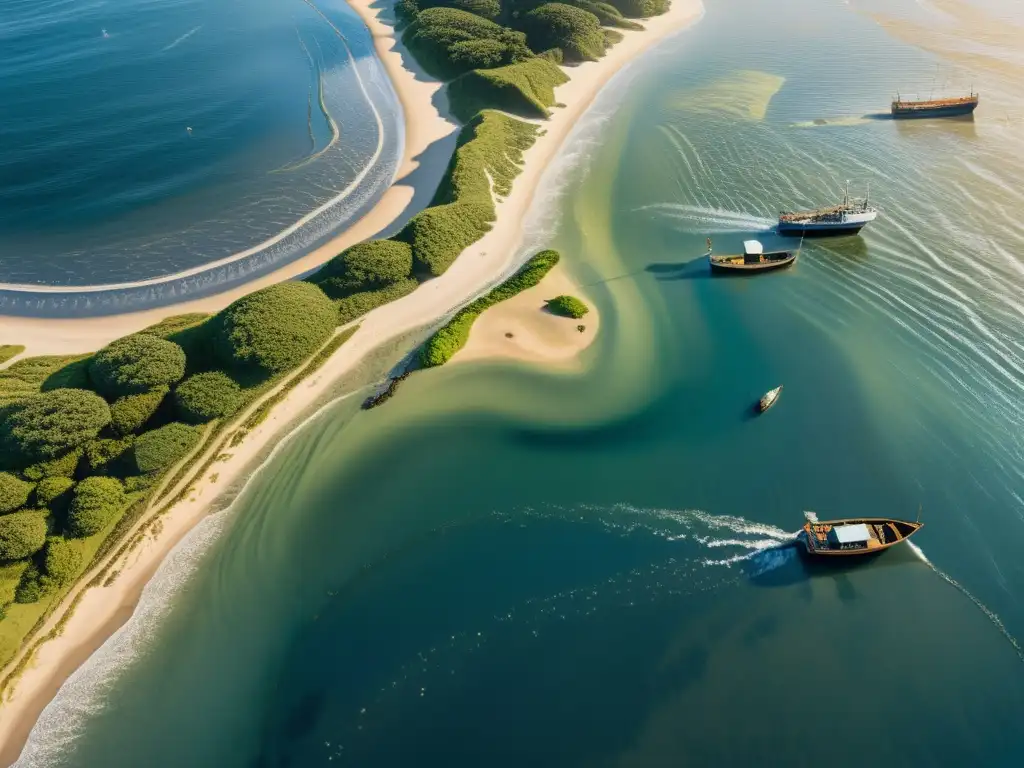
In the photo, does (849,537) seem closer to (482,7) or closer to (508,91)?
(508,91)

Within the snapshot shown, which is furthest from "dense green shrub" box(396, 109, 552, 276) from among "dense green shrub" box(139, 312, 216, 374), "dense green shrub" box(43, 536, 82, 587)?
"dense green shrub" box(43, 536, 82, 587)

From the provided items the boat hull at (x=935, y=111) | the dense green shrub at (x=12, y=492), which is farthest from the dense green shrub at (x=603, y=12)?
the dense green shrub at (x=12, y=492)

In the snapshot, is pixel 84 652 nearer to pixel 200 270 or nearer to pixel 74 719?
pixel 74 719

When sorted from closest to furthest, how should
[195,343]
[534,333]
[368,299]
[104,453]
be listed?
[104,453]
[195,343]
[534,333]
[368,299]

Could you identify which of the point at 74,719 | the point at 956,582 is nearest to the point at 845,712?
the point at 956,582

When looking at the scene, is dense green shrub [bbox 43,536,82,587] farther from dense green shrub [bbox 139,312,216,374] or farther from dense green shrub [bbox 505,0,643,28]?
dense green shrub [bbox 505,0,643,28]

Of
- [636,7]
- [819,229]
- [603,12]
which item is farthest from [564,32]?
[819,229]

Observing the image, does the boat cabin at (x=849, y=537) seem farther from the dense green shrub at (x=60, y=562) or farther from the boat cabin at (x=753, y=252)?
the dense green shrub at (x=60, y=562)
